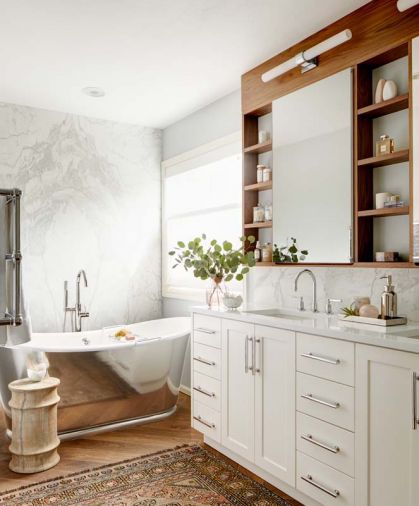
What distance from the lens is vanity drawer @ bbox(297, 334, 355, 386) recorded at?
2.12m

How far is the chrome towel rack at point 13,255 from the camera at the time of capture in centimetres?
194

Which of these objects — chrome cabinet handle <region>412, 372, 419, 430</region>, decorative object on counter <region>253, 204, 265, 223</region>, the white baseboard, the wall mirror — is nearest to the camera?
chrome cabinet handle <region>412, 372, 419, 430</region>

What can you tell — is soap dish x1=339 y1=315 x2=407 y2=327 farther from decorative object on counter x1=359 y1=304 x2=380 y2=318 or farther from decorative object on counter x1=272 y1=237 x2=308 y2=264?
decorative object on counter x1=272 y1=237 x2=308 y2=264

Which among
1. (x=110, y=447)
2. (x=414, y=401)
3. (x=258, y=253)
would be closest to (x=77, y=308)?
(x=110, y=447)

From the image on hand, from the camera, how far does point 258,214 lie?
3441 mm

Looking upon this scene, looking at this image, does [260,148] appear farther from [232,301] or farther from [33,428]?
[33,428]

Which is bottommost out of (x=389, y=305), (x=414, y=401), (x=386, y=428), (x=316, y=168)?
(x=386, y=428)

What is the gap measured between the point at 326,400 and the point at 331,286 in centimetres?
91

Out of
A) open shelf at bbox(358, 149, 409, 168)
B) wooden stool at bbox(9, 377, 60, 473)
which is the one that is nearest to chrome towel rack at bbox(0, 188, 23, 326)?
Answer: wooden stool at bbox(9, 377, 60, 473)

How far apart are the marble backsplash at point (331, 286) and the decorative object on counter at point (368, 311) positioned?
0.89ft

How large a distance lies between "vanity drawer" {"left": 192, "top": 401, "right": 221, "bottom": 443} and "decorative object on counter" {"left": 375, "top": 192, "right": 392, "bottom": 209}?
5.33 feet

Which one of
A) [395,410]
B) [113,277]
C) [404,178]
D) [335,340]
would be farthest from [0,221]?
[113,277]

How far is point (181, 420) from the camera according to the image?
373 centimetres

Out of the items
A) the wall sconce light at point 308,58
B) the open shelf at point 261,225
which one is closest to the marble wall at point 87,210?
the open shelf at point 261,225
